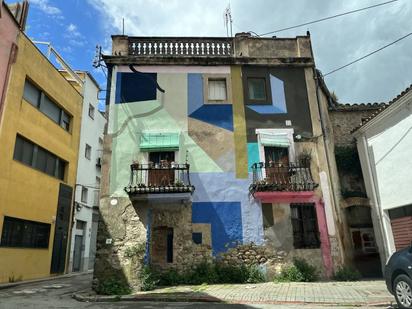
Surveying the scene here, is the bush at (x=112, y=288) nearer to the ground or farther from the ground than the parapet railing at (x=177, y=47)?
nearer to the ground

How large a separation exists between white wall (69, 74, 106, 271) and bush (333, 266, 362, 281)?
643 inches

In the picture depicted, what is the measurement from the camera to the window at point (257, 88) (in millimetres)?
15211

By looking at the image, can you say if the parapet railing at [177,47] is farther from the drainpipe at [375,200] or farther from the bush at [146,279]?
the bush at [146,279]

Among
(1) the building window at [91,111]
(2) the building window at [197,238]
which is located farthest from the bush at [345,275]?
(1) the building window at [91,111]

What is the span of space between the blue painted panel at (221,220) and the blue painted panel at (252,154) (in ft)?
5.71

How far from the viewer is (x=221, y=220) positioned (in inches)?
530

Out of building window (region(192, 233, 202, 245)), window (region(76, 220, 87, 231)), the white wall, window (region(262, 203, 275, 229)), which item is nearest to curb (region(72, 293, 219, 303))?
building window (region(192, 233, 202, 245))

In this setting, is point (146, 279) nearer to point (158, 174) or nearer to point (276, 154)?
point (158, 174)

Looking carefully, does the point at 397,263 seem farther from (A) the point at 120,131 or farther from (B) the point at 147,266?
(A) the point at 120,131

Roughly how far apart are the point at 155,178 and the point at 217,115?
372cm

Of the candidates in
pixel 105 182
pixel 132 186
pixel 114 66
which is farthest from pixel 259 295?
pixel 114 66

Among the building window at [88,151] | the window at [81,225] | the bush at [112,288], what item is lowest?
the bush at [112,288]

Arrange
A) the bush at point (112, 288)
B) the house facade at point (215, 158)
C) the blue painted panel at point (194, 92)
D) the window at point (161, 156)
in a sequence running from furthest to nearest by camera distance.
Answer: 1. the blue painted panel at point (194, 92)
2. the window at point (161, 156)
3. the house facade at point (215, 158)
4. the bush at point (112, 288)

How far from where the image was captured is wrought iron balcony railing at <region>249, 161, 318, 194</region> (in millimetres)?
13367
